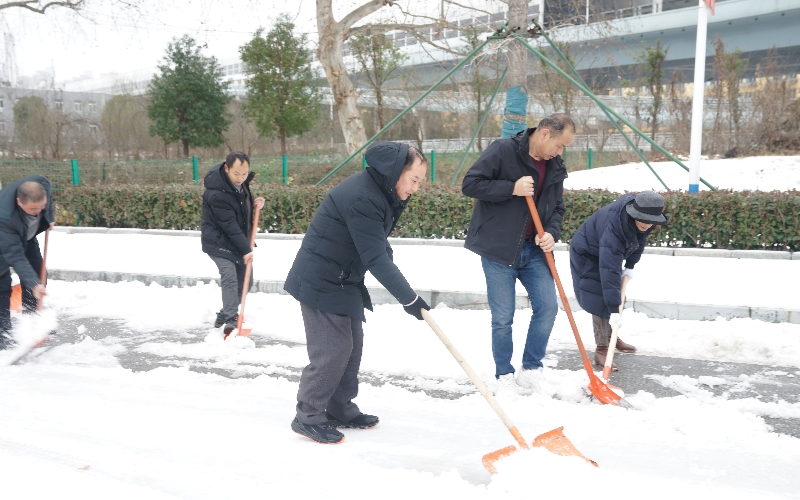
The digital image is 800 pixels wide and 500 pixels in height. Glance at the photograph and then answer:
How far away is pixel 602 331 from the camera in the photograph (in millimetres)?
4957

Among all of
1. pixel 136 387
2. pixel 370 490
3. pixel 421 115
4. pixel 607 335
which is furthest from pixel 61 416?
pixel 421 115

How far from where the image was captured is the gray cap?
14.1 feet

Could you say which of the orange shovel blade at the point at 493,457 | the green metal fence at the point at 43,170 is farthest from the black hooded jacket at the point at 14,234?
the green metal fence at the point at 43,170

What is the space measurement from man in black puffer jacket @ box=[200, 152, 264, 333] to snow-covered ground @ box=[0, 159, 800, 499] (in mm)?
407

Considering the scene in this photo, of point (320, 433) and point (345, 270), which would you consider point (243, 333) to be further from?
point (345, 270)

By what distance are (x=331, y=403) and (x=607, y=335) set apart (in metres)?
2.28

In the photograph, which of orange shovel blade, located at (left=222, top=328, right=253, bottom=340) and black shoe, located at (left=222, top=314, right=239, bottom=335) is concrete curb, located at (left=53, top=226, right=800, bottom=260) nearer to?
black shoe, located at (left=222, top=314, right=239, bottom=335)

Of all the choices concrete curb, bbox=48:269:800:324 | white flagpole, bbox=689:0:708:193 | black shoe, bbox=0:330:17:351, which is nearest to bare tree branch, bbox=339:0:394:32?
white flagpole, bbox=689:0:708:193

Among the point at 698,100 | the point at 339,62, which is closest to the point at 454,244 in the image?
the point at 698,100

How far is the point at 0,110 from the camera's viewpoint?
2408cm

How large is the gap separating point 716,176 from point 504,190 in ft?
39.8

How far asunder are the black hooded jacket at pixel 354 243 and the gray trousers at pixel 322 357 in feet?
0.26

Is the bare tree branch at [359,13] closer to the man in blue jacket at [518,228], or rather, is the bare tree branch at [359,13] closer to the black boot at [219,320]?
the black boot at [219,320]

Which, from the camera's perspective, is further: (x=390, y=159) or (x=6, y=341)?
(x=6, y=341)
